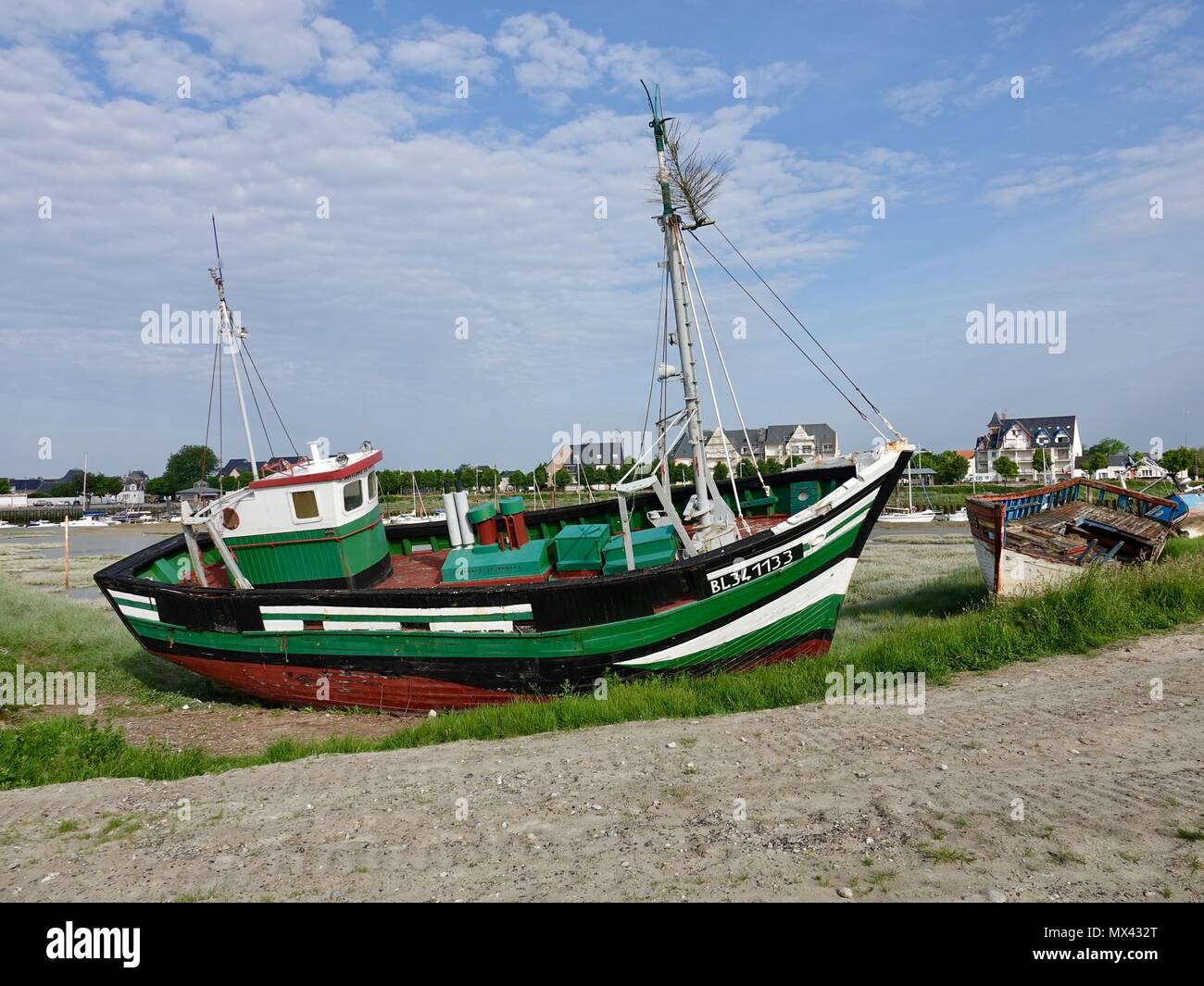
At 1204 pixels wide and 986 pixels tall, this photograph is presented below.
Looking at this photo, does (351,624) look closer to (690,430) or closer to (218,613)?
(218,613)

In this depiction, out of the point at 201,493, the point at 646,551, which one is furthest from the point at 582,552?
the point at 201,493

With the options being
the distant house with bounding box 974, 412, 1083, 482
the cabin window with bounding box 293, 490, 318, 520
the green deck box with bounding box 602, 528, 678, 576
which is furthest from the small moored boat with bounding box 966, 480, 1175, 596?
the distant house with bounding box 974, 412, 1083, 482

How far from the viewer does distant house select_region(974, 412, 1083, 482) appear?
A: 3418 inches

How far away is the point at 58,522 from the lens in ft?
318

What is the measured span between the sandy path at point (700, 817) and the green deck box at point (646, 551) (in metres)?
3.82

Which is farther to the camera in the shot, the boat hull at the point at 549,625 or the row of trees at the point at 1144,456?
the row of trees at the point at 1144,456

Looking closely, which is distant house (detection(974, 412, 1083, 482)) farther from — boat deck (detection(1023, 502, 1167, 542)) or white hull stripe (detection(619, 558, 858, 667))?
white hull stripe (detection(619, 558, 858, 667))

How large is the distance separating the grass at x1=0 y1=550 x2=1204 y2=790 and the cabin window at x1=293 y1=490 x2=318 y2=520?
4.09 meters

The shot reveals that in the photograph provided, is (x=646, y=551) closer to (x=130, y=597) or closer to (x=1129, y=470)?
(x=130, y=597)

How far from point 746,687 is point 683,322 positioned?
19.8 ft

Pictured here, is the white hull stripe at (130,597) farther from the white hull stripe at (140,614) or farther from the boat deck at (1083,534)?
the boat deck at (1083,534)

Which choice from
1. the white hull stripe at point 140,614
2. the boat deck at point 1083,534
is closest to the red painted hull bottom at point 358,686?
the white hull stripe at point 140,614

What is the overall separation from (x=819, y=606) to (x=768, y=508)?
13.2 feet

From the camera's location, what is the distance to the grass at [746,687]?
9.12m
